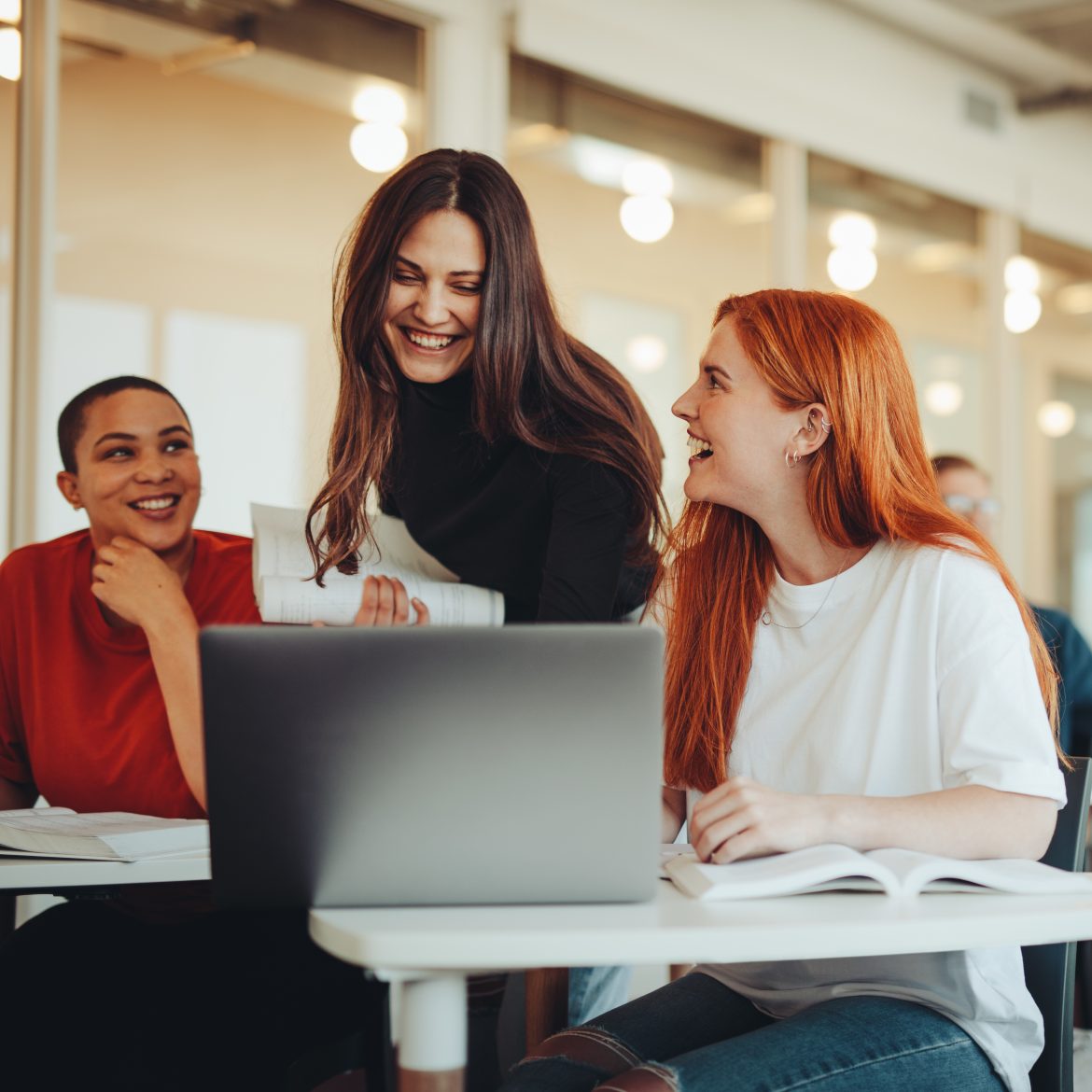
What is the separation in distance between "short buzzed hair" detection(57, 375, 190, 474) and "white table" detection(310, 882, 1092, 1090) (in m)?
1.43

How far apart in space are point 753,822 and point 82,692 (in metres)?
1.18

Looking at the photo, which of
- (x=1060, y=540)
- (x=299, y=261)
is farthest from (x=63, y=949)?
(x=1060, y=540)

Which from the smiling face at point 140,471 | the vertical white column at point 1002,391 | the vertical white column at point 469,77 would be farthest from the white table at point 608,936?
the vertical white column at point 1002,391

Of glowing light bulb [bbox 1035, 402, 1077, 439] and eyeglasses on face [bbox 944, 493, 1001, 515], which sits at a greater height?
glowing light bulb [bbox 1035, 402, 1077, 439]

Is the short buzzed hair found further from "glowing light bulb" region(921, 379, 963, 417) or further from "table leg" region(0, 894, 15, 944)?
"glowing light bulb" region(921, 379, 963, 417)

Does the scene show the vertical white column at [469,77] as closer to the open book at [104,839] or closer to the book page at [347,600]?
the book page at [347,600]

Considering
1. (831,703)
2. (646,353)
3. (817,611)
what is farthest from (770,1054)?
(646,353)

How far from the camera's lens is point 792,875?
43.5 inches

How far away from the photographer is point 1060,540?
6.38 m

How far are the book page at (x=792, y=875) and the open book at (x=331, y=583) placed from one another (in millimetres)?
797

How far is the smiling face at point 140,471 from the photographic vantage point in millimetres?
2156

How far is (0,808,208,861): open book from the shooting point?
1419mm

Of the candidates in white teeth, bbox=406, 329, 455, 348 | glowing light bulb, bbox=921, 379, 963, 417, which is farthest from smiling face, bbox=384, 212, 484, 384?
glowing light bulb, bbox=921, 379, 963, 417

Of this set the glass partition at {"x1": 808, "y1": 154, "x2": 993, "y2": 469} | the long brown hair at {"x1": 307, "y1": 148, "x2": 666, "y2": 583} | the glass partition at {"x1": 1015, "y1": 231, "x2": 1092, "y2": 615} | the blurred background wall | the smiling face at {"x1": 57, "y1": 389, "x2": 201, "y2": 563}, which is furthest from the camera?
the glass partition at {"x1": 1015, "y1": 231, "x2": 1092, "y2": 615}
